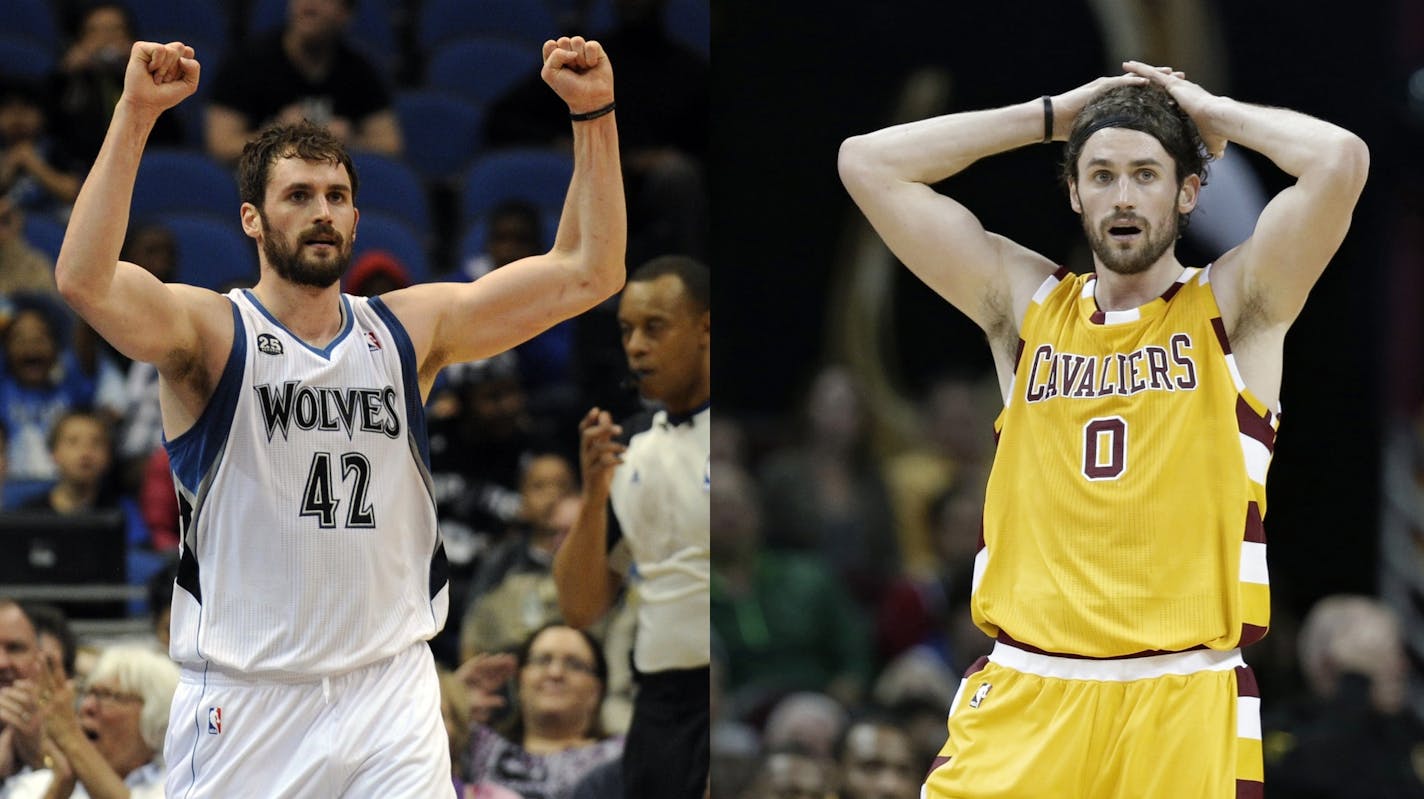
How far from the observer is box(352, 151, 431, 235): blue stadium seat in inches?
350

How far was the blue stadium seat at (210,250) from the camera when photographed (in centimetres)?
795

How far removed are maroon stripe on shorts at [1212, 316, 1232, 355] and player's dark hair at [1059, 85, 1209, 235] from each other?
0.90 feet

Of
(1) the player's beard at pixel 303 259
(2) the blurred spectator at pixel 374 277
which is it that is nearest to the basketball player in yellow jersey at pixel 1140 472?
(1) the player's beard at pixel 303 259

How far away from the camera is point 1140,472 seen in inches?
175

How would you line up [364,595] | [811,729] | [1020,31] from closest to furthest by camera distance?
[364,595] < [811,729] < [1020,31]

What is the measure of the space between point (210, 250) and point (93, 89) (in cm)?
141

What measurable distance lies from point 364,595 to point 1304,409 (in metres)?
6.87

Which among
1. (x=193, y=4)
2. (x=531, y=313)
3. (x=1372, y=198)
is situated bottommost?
(x=531, y=313)

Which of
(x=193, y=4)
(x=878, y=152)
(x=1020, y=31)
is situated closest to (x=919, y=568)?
(x=1020, y=31)

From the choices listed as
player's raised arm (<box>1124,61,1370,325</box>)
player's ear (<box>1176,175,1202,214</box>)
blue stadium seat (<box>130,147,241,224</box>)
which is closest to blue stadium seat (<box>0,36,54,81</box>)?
blue stadium seat (<box>130,147,241,224</box>)

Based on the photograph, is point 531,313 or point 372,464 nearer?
point 372,464

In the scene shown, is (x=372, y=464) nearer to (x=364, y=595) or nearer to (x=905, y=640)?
(x=364, y=595)

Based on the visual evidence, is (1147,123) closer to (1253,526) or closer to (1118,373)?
(1118,373)

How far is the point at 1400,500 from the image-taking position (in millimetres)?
10109
